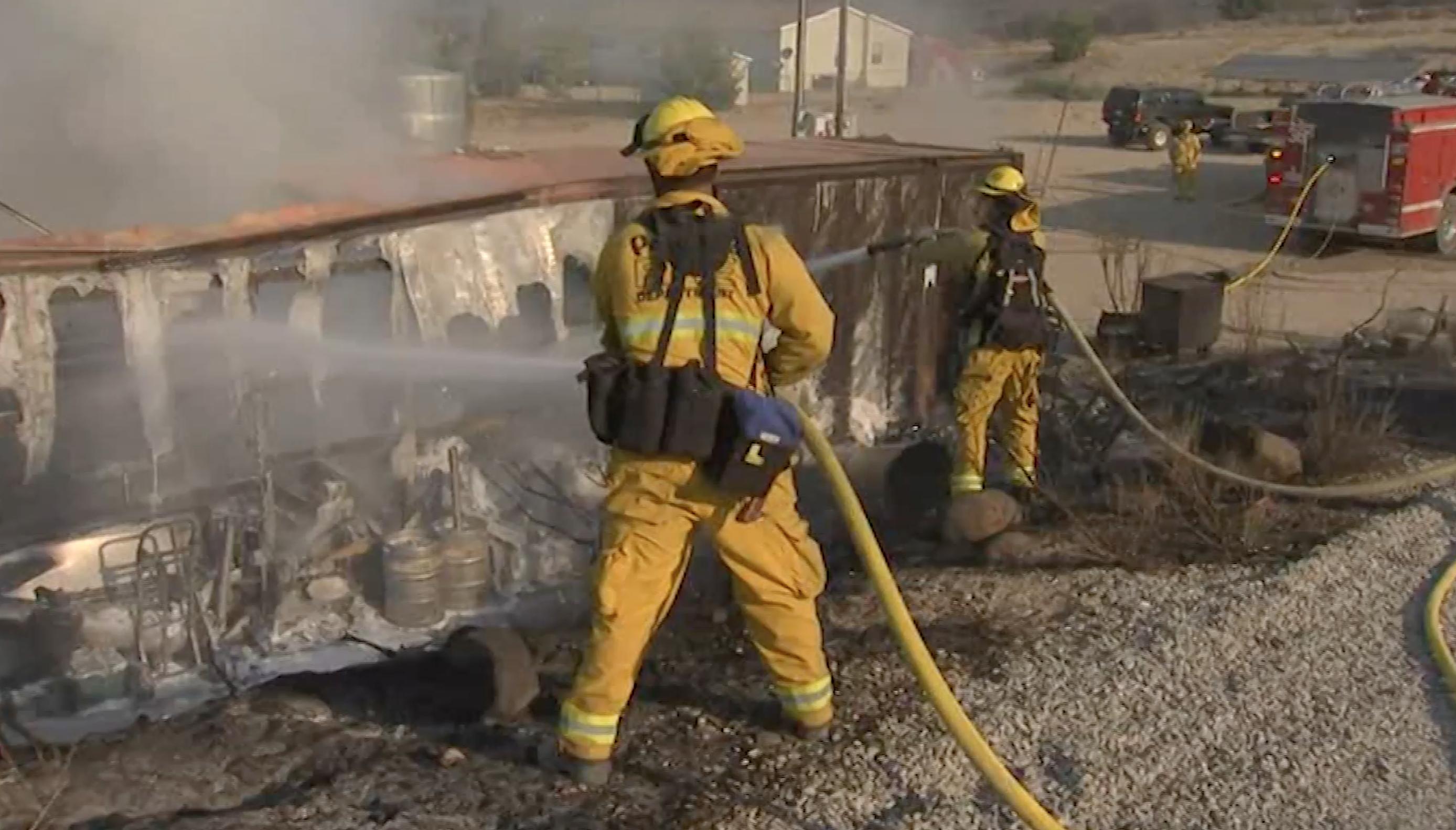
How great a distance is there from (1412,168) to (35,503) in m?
13.1

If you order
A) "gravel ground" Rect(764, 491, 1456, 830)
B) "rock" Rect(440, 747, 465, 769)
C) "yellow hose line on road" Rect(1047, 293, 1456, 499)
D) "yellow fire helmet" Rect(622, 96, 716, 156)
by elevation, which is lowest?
"rock" Rect(440, 747, 465, 769)

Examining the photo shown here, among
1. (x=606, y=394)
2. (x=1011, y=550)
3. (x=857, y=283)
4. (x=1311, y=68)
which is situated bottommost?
(x=1011, y=550)

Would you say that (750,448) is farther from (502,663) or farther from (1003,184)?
(1003,184)

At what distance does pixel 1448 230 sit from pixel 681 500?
45.6ft

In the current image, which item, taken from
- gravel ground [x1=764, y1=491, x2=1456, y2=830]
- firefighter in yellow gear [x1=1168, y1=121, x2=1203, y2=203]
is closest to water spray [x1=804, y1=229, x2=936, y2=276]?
gravel ground [x1=764, y1=491, x2=1456, y2=830]

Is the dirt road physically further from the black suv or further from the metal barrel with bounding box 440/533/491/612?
the metal barrel with bounding box 440/533/491/612

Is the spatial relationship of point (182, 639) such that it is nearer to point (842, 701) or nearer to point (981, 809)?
point (842, 701)

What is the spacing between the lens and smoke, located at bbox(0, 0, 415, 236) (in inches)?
275

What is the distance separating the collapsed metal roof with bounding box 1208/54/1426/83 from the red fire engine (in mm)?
13898

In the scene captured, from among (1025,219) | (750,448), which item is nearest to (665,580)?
(750,448)

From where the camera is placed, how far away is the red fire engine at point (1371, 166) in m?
14.3

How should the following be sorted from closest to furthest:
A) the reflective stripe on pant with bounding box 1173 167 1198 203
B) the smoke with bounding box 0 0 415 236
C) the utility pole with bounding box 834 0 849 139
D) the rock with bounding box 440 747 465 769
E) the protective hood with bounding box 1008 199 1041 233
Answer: the rock with bounding box 440 747 465 769 → the protective hood with bounding box 1008 199 1041 233 → the smoke with bounding box 0 0 415 236 → the utility pole with bounding box 834 0 849 139 → the reflective stripe on pant with bounding box 1173 167 1198 203

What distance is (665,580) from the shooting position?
338 cm

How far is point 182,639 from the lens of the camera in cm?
490
